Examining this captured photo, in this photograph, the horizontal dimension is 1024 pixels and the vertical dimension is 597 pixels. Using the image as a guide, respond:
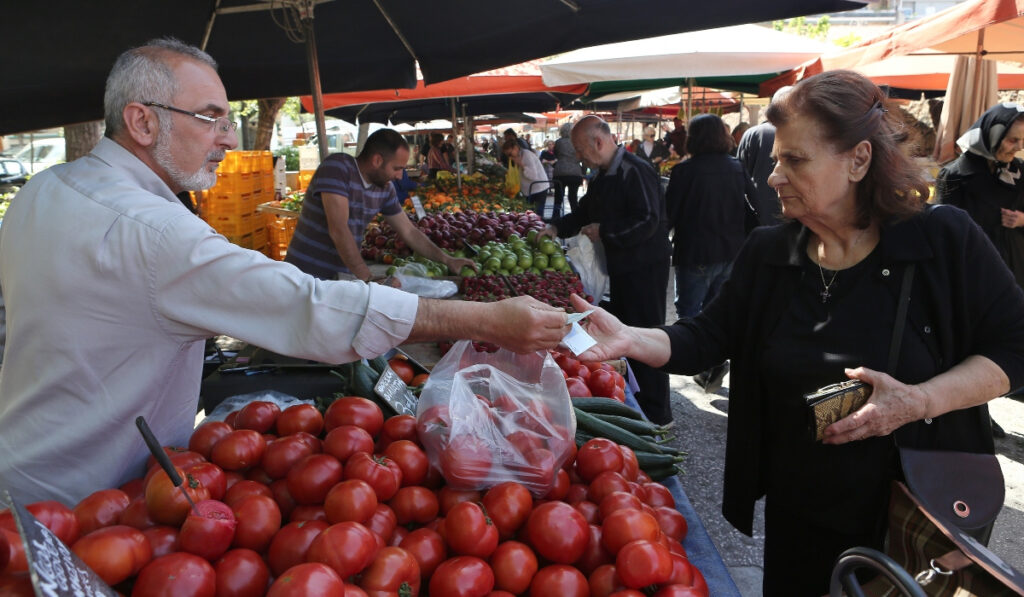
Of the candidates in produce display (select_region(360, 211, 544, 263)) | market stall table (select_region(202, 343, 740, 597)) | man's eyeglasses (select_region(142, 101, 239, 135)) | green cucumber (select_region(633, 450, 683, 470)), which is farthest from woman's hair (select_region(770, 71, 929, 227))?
produce display (select_region(360, 211, 544, 263))

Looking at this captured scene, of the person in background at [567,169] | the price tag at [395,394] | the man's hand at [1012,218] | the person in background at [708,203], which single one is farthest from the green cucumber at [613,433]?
the person in background at [567,169]

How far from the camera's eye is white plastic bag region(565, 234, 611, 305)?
546cm

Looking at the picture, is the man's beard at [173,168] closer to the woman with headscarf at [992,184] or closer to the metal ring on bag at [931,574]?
the metal ring on bag at [931,574]

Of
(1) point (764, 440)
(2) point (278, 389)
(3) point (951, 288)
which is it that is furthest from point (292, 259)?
(3) point (951, 288)

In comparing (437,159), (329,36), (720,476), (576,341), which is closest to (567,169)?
(437,159)

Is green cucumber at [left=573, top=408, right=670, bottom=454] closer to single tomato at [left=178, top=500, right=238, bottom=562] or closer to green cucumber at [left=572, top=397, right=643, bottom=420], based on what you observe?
green cucumber at [left=572, top=397, right=643, bottom=420]

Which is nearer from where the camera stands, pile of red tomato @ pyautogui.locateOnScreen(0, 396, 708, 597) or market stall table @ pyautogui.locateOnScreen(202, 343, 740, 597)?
pile of red tomato @ pyautogui.locateOnScreen(0, 396, 708, 597)

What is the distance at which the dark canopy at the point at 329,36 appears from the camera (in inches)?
138

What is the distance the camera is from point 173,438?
190 centimetres

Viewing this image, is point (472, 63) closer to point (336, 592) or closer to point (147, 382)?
point (147, 382)

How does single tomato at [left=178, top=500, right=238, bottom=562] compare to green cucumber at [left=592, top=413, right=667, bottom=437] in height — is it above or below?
above

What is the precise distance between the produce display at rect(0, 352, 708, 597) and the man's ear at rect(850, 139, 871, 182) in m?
1.06

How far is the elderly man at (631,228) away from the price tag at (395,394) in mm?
2866

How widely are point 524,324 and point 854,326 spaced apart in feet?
3.08
